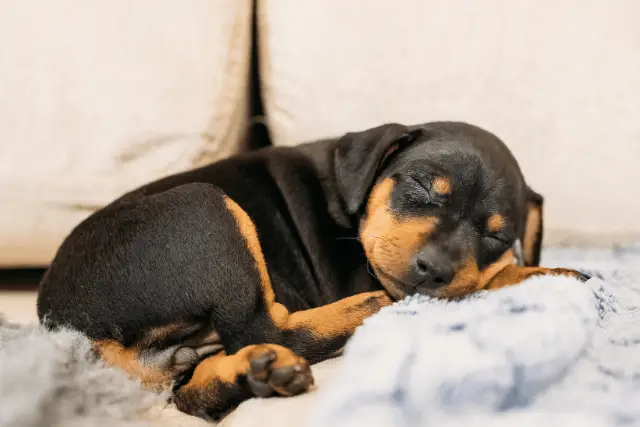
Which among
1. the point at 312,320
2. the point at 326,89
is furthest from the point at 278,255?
the point at 326,89

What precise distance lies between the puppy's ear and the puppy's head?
13cm

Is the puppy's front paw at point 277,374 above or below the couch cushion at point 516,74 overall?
below

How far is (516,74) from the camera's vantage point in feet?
7.63

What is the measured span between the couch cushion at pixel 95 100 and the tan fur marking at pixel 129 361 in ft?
3.01

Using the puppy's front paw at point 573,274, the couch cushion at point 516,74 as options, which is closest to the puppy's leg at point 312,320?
the puppy's front paw at point 573,274

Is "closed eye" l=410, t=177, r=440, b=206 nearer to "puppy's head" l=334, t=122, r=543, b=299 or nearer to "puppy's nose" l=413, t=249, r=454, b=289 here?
"puppy's head" l=334, t=122, r=543, b=299

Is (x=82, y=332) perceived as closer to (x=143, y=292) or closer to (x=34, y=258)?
(x=143, y=292)

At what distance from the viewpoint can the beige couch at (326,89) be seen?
7.26 feet

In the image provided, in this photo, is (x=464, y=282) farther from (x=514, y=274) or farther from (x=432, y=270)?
(x=514, y=274)

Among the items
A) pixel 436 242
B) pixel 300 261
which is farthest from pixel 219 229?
pixel 436 242

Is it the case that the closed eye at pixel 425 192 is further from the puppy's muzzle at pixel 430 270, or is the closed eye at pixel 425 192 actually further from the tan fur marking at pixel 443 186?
the puppy's muzzle at pixel 430 270

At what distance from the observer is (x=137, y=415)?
1.30 meters

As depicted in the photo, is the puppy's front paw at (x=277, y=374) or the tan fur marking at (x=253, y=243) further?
the tan fur marking at (x=253, y=243)

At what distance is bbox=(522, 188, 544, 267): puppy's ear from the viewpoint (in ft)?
6.68
